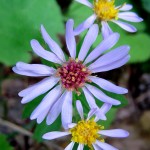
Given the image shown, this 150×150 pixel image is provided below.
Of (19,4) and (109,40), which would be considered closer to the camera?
(109,40)

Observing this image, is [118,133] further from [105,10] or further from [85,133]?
[105,10]

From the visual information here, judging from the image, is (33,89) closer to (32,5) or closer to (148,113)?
(32,5)

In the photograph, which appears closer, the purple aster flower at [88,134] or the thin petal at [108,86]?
the thin petal at [108,86]

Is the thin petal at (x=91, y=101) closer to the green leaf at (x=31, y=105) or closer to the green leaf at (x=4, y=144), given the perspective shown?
the green leaf at (x=31, y=105)

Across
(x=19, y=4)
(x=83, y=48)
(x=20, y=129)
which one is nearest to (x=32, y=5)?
(x=19, y=4)

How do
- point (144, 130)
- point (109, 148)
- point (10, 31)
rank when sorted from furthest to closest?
point (144, 130) < point (10, 31) < point (109, 148)

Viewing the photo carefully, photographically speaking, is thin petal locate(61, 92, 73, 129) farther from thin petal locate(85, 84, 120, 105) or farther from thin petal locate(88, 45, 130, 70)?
thin petal locate(88, 45, 130, 70)

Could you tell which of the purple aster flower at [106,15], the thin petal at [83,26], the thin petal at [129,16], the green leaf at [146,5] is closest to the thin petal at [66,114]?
the thin petal at [83,26]
